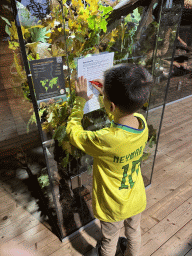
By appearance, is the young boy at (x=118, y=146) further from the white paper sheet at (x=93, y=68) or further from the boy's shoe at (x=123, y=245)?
the boy's shoe at (x=123, y=245)

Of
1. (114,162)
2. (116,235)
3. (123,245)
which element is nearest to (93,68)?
(114,162)

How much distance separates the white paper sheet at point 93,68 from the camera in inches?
40.9

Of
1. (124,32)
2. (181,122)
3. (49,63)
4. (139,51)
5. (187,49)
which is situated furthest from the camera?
(187,49)

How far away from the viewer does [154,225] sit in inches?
59.7

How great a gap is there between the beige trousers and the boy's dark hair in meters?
0.65

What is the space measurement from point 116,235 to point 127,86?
83 centimetres

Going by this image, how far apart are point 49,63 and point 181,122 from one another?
8.76ft

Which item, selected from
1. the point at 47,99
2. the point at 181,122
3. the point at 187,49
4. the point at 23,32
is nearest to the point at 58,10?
the point at 23,32

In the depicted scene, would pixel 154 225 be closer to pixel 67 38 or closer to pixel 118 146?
pixel 118 146

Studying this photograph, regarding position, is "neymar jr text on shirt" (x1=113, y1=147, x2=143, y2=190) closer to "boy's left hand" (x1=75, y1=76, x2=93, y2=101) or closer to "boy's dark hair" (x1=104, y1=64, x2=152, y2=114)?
"boy's dark hair" (x1=104, y1=64, x2=152, y2=114)

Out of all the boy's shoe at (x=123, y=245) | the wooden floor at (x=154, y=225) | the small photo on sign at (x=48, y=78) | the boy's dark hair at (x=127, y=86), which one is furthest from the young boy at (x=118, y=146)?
the wooden floor at (x=154, y=225)

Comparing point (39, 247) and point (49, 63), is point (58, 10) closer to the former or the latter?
point (49, 63)

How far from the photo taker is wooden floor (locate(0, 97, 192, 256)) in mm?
1368

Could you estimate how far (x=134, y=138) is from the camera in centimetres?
83
